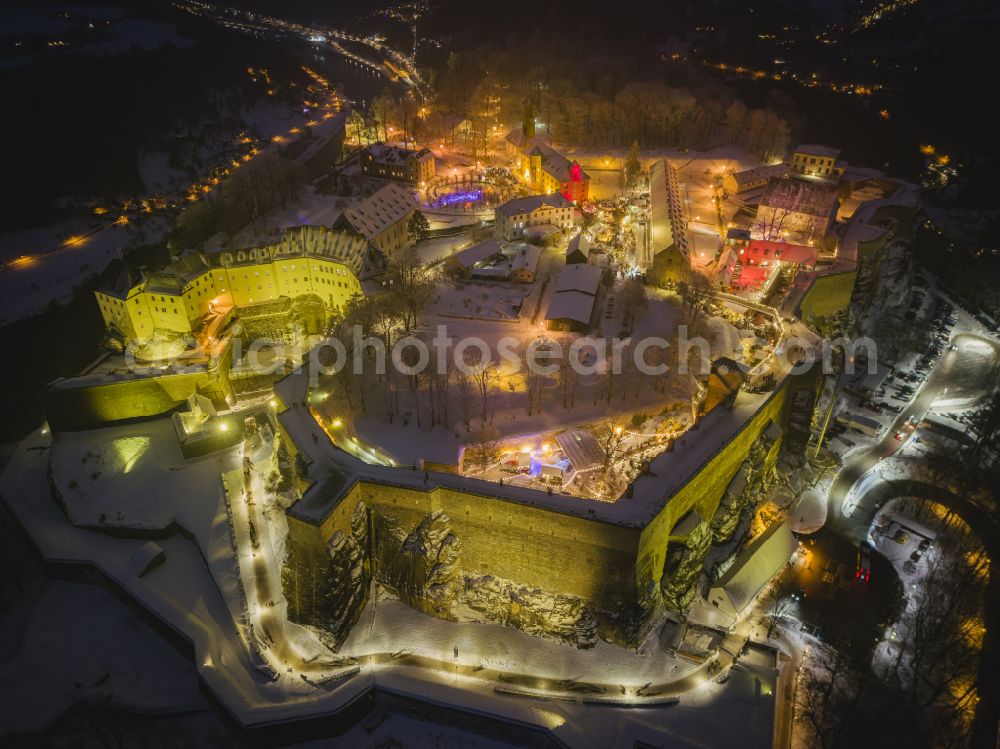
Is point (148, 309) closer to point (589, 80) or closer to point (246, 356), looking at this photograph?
point (246, 356)

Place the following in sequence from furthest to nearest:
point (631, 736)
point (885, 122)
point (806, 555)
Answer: point (885, 122), point (806, 555), point (631, 736)

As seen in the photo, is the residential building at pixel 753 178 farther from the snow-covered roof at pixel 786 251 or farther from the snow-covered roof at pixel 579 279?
the snow-covered roof at pixel 579 279

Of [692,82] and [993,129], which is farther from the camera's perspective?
[692,82]

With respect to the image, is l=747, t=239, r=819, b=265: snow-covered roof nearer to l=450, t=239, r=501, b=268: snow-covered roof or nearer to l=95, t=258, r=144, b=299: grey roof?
l=450, t=239, r=501, b=268: snow-covered roof

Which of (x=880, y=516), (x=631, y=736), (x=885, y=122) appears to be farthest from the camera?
(x=885, y=122)

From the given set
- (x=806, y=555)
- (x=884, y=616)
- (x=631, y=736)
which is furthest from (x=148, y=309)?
(x=884, y=616)

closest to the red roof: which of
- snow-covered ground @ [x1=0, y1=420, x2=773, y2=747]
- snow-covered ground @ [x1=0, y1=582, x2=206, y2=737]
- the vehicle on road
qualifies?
the vehicle on road

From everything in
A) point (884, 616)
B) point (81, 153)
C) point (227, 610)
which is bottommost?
point (227, 610)

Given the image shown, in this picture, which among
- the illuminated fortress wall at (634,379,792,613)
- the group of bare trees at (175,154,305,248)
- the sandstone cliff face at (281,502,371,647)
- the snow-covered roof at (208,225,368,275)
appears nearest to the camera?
the illuminated fortress wall at (634,379,792,613)
